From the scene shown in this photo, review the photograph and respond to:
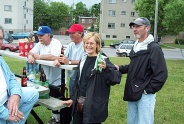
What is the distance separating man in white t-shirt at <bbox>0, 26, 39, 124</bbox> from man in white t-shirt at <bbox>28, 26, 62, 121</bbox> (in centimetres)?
88

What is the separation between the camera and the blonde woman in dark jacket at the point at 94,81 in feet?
9.65

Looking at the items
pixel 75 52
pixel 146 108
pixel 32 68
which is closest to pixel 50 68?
pixel 32 68

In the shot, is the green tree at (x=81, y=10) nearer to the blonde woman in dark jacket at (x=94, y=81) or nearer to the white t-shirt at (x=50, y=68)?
the white t-shirt at (x=50, y=68)

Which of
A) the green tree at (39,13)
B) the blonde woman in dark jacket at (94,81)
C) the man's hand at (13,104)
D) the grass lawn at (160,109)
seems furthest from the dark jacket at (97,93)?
the green tree at (39,13)

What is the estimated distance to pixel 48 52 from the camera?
14.1 feet

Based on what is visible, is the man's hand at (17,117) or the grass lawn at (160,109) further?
the grass lawn at (160,109)

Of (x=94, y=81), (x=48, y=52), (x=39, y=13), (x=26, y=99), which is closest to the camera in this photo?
(x=94, y=81)

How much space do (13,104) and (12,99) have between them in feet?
0.23

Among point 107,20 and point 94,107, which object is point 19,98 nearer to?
point 94,107

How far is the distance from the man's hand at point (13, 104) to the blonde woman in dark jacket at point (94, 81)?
0.73 m

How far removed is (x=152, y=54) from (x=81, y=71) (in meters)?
0.93

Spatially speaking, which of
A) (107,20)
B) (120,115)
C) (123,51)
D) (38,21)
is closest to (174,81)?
(120,115)

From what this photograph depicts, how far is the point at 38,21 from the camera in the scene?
235ft

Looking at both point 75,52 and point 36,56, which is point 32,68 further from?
point 75,52
